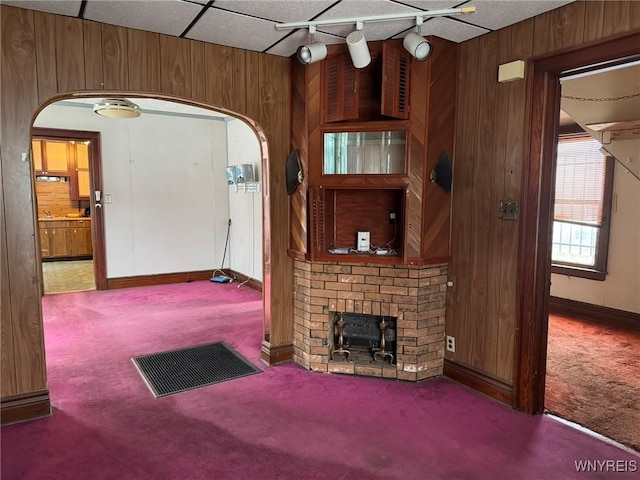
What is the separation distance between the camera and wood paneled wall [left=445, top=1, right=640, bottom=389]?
2695mm

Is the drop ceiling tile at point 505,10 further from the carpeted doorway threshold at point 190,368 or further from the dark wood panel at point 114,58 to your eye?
the carpeted doorway threshold at point 190,368

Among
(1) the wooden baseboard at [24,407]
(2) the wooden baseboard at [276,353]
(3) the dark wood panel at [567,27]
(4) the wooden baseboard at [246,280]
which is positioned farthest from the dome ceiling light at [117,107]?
(3) the dark wood panel at [567,27]

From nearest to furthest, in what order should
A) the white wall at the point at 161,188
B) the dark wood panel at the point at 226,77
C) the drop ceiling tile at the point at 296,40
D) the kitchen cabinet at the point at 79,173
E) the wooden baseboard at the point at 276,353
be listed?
the drop ceiling tile at the point at 296,40
the dark wood panel at the point at 226,77
the wooden baseboard at the point at 276,353
the white wall at the point at 161,188
the kitchen cabinet at the point at 79,173

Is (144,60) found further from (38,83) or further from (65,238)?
(65,238)

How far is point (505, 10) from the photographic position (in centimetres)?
246

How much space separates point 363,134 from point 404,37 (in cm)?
70

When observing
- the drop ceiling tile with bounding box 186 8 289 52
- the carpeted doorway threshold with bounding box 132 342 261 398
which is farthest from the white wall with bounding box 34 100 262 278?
the drop ceiling tile with bounding box 186 8 289 52

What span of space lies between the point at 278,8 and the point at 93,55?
120cm

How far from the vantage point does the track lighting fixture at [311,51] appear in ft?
8.87

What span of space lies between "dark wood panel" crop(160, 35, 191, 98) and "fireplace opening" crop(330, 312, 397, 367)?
201cm

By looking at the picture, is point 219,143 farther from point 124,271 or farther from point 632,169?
point 632,169

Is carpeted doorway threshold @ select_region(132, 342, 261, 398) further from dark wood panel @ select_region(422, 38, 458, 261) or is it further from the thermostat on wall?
dark wood panel @ select_region(422, 38, 458, 261)

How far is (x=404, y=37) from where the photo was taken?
2873 mm

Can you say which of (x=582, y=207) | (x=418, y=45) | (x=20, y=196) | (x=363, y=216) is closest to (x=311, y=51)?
(x=418, y=45)
